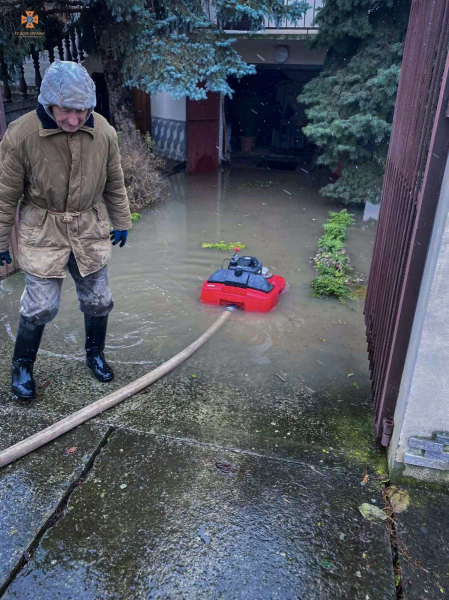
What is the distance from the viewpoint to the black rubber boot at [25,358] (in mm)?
3068

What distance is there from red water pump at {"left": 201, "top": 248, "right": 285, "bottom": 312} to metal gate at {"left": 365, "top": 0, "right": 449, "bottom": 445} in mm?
1281

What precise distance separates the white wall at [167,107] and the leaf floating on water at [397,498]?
987 cm

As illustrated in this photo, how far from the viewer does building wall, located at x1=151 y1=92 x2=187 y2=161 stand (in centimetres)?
1100

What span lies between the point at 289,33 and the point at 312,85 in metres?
2.10

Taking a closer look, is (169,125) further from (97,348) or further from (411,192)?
(411,192)

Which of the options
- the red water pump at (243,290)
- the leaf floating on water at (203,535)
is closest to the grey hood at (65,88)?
the leaf floating on water at (203,535)

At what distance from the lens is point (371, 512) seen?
237cm

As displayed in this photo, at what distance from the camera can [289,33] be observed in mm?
9539

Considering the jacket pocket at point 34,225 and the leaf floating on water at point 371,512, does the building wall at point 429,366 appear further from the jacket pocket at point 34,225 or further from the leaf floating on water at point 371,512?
the jacket pocket at point 34,225

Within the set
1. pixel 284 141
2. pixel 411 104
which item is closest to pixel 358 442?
pixel 411 104

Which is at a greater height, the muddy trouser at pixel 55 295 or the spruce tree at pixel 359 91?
the spruce tree at pixel 359 91

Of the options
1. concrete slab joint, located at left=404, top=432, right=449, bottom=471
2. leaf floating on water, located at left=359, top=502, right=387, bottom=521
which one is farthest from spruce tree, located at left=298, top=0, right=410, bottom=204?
leaf floating on water, located at left=359, top=502, right=387, bottom=521

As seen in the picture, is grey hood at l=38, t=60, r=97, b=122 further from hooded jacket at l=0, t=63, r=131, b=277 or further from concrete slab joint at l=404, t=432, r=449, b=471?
concrete slab joint at l=404, t=432, r=449, b=471

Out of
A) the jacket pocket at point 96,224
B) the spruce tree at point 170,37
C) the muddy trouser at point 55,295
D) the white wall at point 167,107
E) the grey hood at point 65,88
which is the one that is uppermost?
the spruce tree at point 170,37
